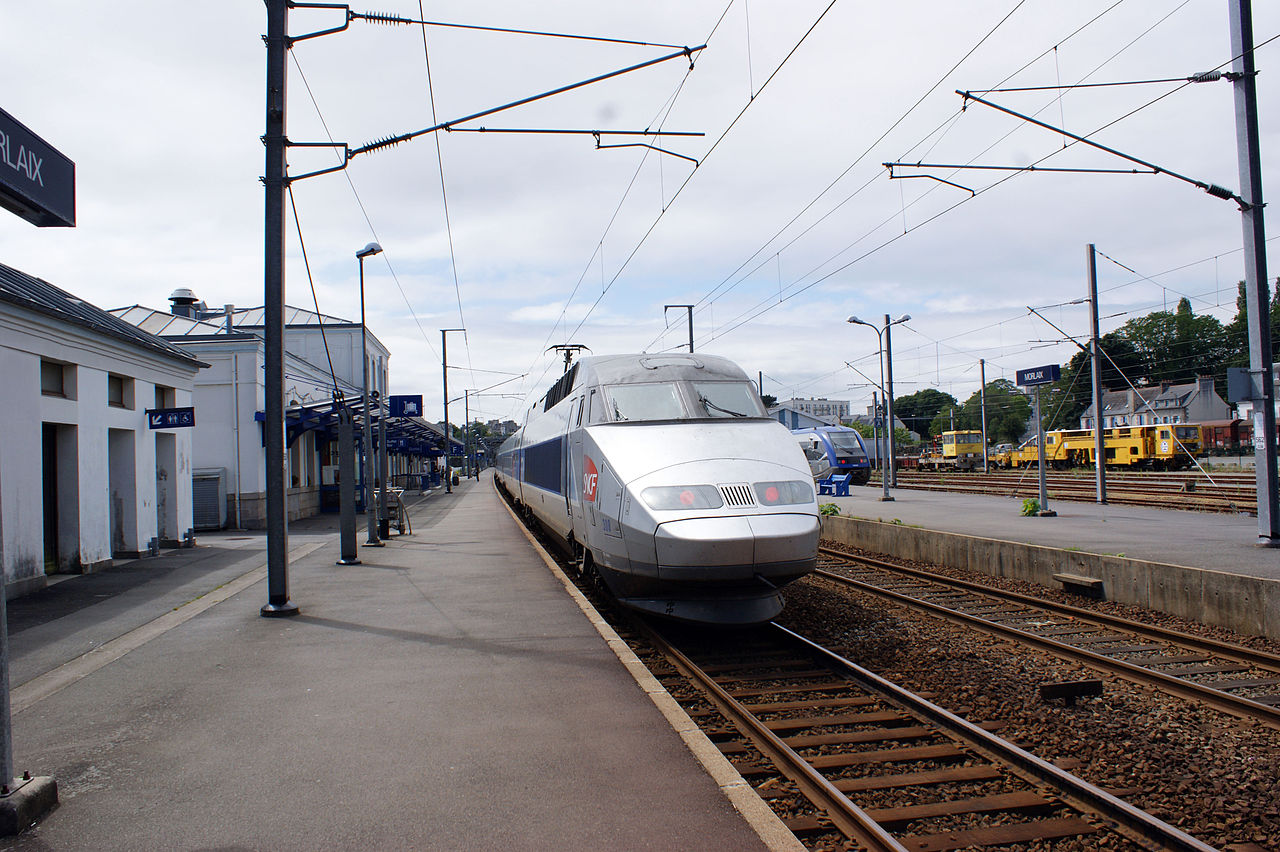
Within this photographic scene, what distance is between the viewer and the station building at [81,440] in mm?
11234

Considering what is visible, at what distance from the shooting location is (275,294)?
366 inches

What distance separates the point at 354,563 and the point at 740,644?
824cm

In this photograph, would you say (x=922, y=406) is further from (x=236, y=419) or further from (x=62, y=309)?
(x=62, y=309)

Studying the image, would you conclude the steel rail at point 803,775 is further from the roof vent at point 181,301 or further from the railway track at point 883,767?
the roof vent at point 181,301

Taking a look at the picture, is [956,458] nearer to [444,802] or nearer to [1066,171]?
[1066,171]

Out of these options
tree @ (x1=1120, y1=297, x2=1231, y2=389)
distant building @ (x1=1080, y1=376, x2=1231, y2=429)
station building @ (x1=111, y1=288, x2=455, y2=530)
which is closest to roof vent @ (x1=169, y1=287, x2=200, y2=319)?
station building @ (x1=111, y1=288, x2=455, y2=530)

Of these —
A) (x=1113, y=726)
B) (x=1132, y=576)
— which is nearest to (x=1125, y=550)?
(x=1132, y=576)

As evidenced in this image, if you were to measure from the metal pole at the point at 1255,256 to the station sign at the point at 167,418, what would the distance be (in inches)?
685

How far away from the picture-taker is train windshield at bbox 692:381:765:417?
947cm

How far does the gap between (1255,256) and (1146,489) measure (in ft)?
58.2

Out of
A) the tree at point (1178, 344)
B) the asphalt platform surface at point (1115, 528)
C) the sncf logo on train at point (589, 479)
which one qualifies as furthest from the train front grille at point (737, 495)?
the tree at point (1178, 344)

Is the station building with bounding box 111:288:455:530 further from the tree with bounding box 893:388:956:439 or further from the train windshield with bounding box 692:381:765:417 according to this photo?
the tree with bounding box 893:388:956:439

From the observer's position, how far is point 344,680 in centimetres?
644

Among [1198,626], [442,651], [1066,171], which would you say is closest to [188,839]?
[442,651]
